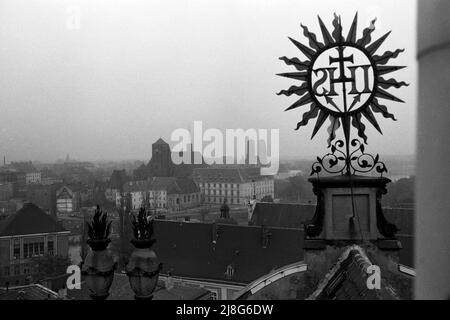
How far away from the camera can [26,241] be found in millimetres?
4133

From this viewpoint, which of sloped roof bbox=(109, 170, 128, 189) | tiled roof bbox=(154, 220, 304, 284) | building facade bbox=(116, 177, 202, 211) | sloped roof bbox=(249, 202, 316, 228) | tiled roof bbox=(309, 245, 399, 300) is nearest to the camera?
tiled roof bbox=(309, 245, 399, 300)

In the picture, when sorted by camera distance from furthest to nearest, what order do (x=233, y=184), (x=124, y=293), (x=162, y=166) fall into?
(x=233, y=184) < (x=162, y=166) < (x=124, y=293)

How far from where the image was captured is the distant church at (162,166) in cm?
394

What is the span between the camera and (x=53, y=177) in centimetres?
398

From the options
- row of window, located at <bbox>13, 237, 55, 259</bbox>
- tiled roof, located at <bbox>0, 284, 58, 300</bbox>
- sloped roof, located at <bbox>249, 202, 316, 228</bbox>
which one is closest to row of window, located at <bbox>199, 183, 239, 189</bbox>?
sloped roof, located at <bbox>249, 202, 316, 228</bbox>

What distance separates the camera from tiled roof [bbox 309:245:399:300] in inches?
81.0

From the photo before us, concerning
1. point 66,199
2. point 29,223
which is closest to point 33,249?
point 29,223

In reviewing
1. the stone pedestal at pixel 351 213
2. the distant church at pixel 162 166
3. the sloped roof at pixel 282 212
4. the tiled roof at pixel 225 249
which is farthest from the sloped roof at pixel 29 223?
the tiled roof at pixel 225 249

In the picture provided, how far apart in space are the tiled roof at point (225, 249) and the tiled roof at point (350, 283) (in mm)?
6167

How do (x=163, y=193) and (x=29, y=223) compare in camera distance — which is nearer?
(x=29, y=223)

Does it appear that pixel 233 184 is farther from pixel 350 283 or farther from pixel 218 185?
pixel 350 283

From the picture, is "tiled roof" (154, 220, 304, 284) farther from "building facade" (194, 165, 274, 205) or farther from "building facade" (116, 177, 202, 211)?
"building facade" (194, 165, 274, 205)

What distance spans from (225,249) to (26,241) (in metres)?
8.76

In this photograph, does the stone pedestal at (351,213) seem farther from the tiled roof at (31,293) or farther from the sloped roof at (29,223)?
the sloped roof at (29,223)
